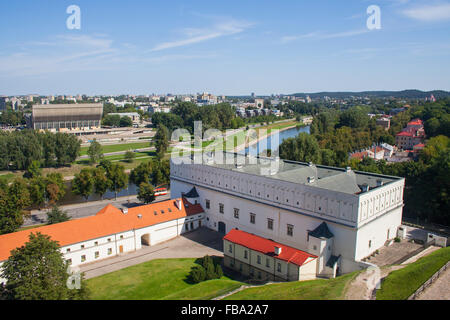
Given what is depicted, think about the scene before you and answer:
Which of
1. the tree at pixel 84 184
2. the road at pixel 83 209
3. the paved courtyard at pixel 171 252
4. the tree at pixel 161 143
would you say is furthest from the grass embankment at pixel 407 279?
the tree at pixel 161 143

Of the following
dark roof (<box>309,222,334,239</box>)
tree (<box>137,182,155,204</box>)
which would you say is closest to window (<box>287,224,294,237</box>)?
dark roof (<box>309,222,334,239</box>)

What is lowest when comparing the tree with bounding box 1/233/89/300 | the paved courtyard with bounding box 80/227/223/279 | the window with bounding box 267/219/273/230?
the paved courtyard with bounding box 80/227/223/279

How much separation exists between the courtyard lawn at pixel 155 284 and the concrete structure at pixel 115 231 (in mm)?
3009

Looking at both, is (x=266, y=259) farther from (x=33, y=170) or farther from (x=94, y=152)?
(x=94, y=152)

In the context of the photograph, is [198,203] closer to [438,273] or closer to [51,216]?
[51,216]

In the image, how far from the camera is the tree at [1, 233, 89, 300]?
13773mm

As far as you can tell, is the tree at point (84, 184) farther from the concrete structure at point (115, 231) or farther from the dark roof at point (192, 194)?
the dark roof at point (192, 194)

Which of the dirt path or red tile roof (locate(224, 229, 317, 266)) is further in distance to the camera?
red tile roof (locate(224, 229, 317, 266))

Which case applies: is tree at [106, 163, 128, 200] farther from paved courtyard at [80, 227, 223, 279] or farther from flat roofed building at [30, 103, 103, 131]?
flat roofed building at [30, 103, 103, 131]

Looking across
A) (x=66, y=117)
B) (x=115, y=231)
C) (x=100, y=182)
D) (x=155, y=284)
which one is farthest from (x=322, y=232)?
(x=66, y=117)

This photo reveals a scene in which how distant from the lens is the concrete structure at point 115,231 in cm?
2306

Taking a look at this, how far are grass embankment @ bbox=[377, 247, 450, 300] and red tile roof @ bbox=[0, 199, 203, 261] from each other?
56.9ft
